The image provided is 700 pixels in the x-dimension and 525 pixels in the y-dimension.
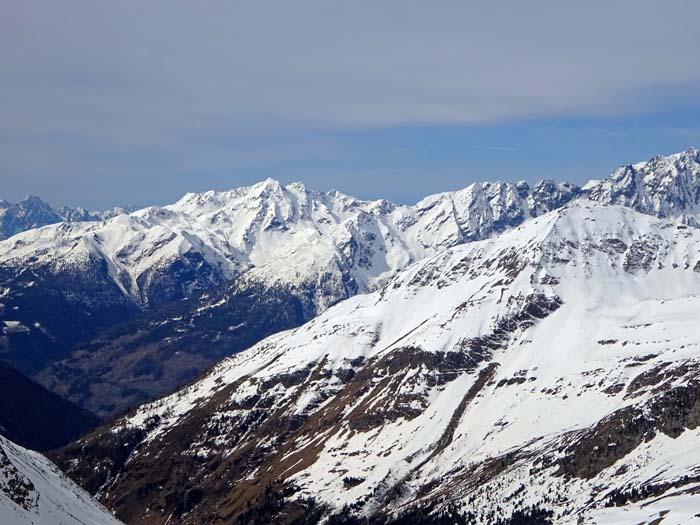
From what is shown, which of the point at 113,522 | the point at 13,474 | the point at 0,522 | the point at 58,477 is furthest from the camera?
the point at 58,477

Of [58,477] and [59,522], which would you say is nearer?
[59,522]

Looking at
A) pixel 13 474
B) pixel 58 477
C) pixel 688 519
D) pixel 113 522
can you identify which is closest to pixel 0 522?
pixel 13 474

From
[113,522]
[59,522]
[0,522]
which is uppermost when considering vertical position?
[0,522]

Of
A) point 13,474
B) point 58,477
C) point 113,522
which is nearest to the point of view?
point 13,474

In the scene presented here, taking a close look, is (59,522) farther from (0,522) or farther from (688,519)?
(688,519)

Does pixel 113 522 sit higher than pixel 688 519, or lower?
higher

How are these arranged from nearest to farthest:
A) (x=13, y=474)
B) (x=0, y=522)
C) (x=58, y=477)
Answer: (x=0, y=522)
(x=13, y=474)
(x=58, y=477)

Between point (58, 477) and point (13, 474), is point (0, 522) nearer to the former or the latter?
point (13, 474)

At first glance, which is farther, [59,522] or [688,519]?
[688,519]

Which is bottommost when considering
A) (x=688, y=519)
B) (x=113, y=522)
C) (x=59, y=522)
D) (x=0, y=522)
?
(x=688, y=519)

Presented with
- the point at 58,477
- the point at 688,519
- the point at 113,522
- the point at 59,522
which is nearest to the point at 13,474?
the point at 59,522
